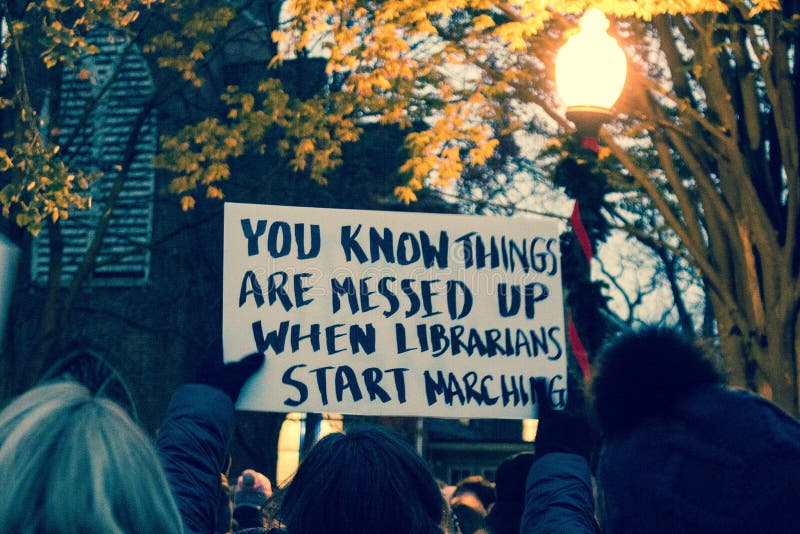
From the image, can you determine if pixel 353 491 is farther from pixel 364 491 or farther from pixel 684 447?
pixel 684 447

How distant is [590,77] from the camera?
709cm

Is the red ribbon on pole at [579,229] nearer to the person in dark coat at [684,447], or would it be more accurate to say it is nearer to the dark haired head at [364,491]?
the person in dark coat at [684,447]

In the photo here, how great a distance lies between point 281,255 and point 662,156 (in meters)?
5.93

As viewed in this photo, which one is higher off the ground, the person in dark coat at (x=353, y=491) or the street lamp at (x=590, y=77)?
the street lamp at (x=590, y=77)

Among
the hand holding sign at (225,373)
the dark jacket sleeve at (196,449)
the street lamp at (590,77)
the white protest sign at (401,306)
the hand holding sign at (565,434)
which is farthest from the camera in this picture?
the street lamp at (590,77)

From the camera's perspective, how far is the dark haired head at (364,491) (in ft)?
7.53

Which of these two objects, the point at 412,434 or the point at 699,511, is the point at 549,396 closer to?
the point at 699,511

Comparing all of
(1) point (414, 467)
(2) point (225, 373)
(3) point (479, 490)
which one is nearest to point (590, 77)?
(3) point (479, 490)

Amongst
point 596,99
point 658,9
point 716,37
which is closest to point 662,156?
point 716,37

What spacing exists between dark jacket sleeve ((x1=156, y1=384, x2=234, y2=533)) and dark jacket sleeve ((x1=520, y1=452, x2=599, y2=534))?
74 cm

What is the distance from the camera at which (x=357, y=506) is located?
2.29 m

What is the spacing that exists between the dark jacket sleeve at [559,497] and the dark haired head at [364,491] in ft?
1.05

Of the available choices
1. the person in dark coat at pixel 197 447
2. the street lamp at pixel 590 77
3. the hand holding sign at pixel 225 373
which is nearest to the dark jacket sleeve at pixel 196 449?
the person in dark coat at pixel 197 447

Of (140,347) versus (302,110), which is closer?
(302,110)
